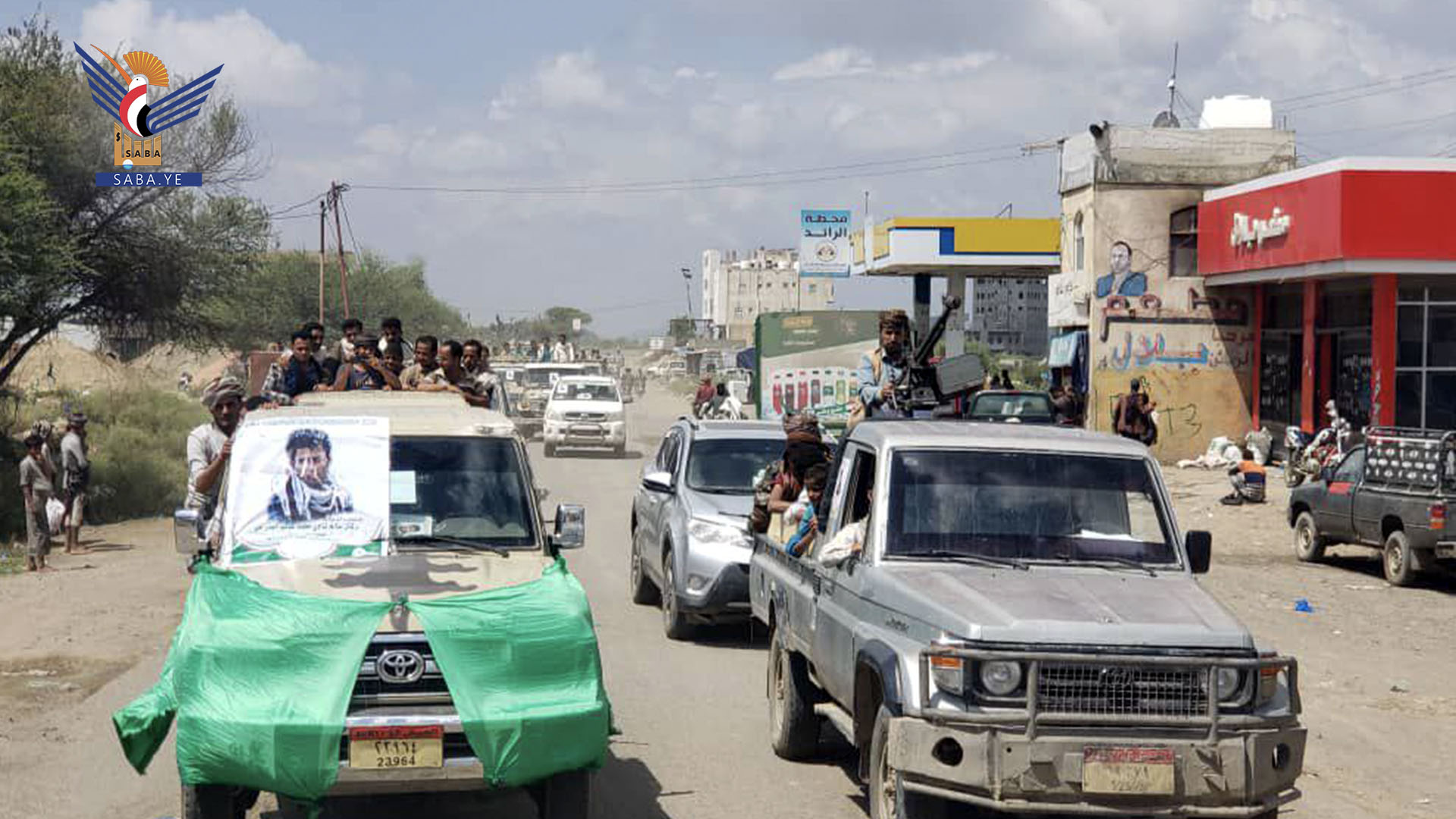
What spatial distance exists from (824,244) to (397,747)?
194ft

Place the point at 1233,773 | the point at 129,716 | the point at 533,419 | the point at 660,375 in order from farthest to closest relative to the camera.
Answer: the point at 660,375 < the point at 533,419 < the point at 129,716 < the point at 1233,773

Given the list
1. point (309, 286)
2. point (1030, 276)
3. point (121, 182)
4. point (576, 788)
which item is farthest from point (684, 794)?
point (309, 286)

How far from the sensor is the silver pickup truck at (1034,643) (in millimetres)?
5883

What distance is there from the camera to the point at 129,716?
247 inches

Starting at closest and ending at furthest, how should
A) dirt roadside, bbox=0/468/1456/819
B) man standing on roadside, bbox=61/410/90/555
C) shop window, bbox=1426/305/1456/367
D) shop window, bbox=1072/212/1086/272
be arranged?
1. dirt roadside, bbox=0/468/1456/819
2. man standing on roadside, bbox=61/410/90/555
3. shop window, bbox=1426/305/1456/367
4. shop window, bbox=1072/212/1086/272

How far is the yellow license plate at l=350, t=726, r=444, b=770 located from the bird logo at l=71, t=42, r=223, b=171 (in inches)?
936

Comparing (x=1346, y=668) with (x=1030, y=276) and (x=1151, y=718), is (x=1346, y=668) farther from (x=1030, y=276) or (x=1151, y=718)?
(x=1030, y=276)

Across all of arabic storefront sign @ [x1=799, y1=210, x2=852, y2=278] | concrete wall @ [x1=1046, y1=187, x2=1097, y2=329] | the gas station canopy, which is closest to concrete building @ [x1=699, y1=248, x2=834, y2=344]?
arabic storefront sign @ [x1=799, y1=210, x2=852, y2=278]

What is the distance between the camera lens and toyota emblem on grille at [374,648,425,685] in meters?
6.12

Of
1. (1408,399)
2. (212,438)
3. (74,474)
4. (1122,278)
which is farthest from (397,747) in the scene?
(1122,278)

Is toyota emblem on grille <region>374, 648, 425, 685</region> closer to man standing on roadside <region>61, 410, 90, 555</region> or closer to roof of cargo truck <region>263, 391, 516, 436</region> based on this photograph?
roof of cargo truck <region>263, 391, 516, 436</region>

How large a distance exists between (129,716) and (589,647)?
188 centimetres
